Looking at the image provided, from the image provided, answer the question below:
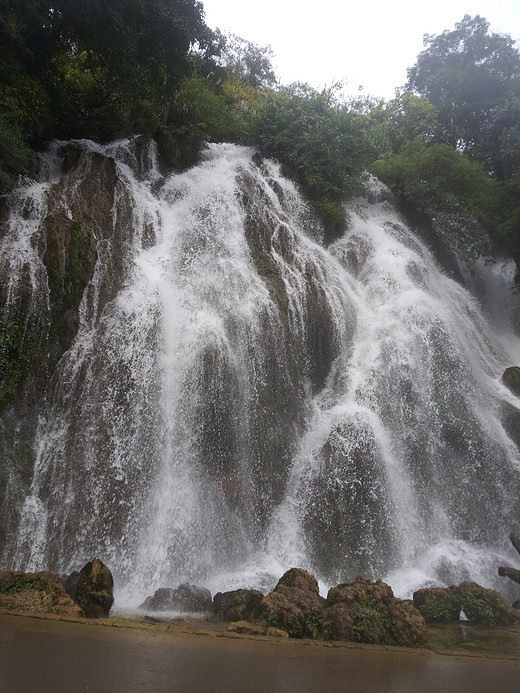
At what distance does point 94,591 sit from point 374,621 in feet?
11.5

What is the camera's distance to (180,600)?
21.8 feet

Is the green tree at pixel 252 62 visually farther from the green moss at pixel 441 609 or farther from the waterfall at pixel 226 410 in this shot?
the green moss at pixel 441 609

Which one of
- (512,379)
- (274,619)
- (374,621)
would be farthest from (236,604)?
(512,379)

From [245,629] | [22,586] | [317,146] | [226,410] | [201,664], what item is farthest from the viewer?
[317,146]

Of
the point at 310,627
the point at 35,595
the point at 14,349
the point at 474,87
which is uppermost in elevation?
the point at 474,87

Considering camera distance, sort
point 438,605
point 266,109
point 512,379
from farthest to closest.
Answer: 1. point 266,109
2. point 512,379
3. point 438,605

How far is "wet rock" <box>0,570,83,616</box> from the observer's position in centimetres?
480

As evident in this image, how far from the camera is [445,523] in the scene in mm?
9188

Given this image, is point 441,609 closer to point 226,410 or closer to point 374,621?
point 374,621

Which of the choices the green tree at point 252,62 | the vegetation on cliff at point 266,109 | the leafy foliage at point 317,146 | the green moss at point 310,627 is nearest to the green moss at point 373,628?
the green moss at point 310,627

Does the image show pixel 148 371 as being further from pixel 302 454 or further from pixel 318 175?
pixel 318 175

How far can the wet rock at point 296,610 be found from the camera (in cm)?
515

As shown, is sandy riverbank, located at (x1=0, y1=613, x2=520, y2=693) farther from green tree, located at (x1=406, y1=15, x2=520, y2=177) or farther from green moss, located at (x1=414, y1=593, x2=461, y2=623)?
green tree, located at (x1=406, y1=15, x2=520, y2=177)

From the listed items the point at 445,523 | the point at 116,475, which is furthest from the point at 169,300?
the point at 445,523
